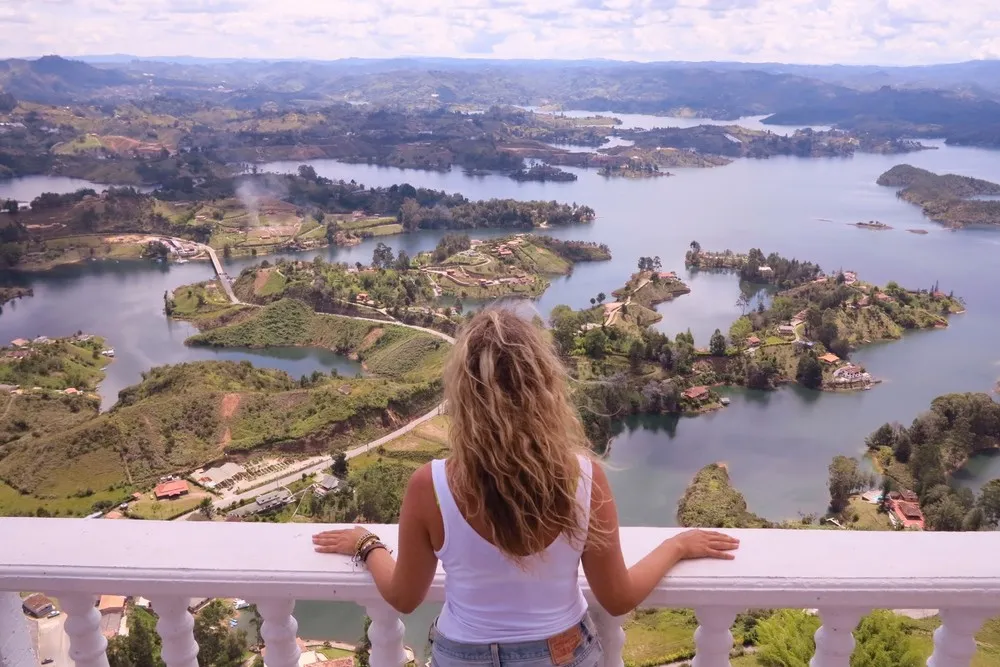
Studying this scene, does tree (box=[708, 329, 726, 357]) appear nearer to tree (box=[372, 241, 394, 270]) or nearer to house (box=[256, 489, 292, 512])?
house (box=[256, 489, 292, 512])

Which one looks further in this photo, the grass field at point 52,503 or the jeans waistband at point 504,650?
the grass field at point 52,503

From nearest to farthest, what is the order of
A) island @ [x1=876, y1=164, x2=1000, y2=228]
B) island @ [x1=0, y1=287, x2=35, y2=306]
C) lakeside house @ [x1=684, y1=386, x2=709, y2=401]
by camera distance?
lakeside house @ [x1=684, y1=386, x2=709, y2=401] < island @ [x1=0, y1=287, x2=35, y2=306] < island @ [x1=876, y1=164, x2=1000, y2=228]

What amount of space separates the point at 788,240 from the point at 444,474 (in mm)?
29187

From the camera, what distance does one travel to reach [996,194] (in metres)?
33.4

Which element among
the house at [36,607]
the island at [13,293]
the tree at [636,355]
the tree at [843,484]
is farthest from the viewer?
the island at [13,293]

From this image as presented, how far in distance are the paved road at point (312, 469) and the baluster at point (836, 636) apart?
8968mm

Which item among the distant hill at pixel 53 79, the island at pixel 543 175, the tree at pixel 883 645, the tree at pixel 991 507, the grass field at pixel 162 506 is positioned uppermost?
the distant hill at pixel 53 79

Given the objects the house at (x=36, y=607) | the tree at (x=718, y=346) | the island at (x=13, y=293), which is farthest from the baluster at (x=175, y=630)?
the island at (x=13, y=293)

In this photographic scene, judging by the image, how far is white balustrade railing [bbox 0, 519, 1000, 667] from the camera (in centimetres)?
79

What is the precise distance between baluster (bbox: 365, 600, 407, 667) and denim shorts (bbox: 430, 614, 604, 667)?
9 centimetres

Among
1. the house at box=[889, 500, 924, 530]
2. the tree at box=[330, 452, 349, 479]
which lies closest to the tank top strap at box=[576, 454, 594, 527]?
the house at box=[889, 500, 924, 530]

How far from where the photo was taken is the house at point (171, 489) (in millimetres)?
9703

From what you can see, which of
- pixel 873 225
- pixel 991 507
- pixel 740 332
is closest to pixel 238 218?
pixel 740 332

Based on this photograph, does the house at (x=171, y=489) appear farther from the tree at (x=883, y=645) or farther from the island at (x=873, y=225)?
the island at (x=873, y=225)
